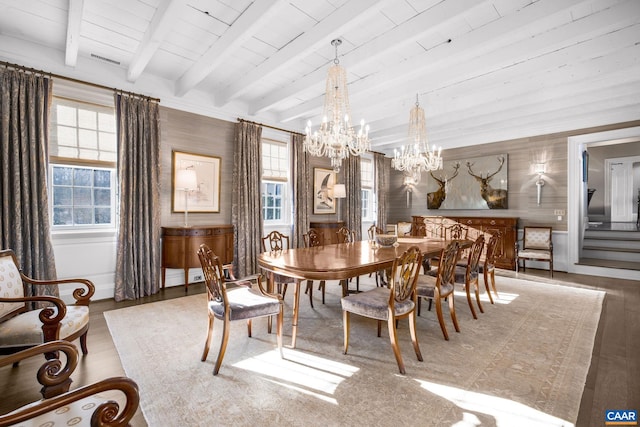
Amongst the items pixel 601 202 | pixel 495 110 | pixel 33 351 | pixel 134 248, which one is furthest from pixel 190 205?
pixel 601 202

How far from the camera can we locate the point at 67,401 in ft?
2.85

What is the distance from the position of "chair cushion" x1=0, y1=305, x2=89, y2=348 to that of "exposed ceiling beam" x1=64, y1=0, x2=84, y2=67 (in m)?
2.57

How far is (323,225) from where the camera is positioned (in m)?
6.18

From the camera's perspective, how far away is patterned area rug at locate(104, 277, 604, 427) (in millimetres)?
1708

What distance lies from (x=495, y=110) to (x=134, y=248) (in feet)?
19.9

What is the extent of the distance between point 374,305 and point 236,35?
2.89 metres

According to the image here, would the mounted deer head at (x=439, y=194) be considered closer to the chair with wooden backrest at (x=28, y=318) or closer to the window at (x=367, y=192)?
the window at (x=367, y=192)

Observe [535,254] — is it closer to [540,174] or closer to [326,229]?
[540,174]

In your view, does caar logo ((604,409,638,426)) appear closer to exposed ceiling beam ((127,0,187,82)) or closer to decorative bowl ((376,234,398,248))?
decorative bowl ((376,234,398,248))

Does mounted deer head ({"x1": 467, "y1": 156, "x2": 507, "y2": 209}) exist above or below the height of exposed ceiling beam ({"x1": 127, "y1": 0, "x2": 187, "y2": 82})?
below

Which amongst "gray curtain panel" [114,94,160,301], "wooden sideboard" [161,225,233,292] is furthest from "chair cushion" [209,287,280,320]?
"gray curtain panel" [114,94,160,301]

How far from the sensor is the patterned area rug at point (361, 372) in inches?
67.2

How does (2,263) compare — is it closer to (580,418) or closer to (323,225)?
(580,418)

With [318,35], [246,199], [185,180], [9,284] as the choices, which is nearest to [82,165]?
[185,180]
